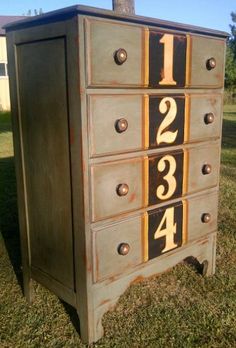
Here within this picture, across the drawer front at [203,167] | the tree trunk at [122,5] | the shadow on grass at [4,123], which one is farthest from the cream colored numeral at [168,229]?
the shadow on grass at [4,123]

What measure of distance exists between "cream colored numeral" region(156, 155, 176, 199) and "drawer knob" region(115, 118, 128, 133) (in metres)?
0.40

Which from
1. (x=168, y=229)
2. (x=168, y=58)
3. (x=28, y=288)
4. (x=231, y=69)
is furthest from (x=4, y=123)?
(x=231, y=69)

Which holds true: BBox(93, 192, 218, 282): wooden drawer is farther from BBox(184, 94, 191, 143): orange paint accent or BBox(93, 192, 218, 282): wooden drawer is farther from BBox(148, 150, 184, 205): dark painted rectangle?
BBox(184, 94, 191, 143): orange paint accent

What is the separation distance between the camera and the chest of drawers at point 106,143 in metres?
1.93

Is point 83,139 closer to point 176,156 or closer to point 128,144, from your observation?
point 128,144

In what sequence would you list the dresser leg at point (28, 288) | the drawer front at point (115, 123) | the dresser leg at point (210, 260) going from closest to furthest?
the drawer front at point (115, 123) < the dresser leg at point (28, 288) < the dresser leg at point (210, 260)

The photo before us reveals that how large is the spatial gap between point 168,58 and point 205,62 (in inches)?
14.9

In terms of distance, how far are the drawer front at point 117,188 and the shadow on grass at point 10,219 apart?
1.21m

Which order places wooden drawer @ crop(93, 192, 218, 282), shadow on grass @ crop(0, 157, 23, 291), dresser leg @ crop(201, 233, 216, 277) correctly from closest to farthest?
wooden drawer @ crop(93, 192, 218, 282), dresser leg @ crop(201, 233, 216, 277), shadow on grass @ crop(0, 157, 23, 291)

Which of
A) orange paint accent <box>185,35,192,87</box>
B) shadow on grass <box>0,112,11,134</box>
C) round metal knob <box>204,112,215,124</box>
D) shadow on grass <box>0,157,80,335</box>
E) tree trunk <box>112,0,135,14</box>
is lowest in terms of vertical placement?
shadow on grass <box>0,157,80,335</box>

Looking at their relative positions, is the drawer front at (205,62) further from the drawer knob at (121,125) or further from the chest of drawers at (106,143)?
the drawer knob at (121,125)

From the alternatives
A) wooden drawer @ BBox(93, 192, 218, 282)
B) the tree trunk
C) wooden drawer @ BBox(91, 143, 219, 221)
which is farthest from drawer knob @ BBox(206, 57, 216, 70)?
the tree trunk

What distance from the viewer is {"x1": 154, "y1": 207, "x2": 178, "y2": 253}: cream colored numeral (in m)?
2.46

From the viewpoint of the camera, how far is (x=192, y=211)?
2664 millimetres
